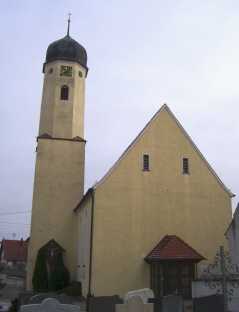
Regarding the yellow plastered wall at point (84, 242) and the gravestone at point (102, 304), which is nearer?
the gravestone at point (102, 304)

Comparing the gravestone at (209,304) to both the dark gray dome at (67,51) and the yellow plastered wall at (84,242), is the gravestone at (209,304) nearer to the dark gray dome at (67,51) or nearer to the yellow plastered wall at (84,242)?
the yellow plastered wall at (84,242)

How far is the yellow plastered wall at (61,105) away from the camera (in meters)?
27.8

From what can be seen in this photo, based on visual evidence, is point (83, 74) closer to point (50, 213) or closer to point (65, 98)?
point (65, 98)

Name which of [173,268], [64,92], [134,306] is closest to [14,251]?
[64,92]

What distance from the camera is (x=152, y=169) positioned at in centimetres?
2061

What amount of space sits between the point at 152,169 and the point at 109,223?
388 cm

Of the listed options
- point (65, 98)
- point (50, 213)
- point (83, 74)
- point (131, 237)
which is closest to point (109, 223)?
point (131, 237)

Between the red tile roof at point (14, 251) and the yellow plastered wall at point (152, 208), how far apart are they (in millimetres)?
55372

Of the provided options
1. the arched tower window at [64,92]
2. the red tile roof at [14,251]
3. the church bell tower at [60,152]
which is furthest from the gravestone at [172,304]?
the red tile roof at [14,251]

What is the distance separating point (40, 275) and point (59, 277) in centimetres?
130

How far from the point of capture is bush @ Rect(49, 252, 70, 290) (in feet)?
76.5

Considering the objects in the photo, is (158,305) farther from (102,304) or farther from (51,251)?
(51,251)

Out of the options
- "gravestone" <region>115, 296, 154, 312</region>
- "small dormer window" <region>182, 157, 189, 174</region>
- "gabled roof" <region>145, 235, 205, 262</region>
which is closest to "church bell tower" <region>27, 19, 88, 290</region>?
"gabled roof" <region>145, 235, 205, 262</region>

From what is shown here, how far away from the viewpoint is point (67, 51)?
29.6 meters
